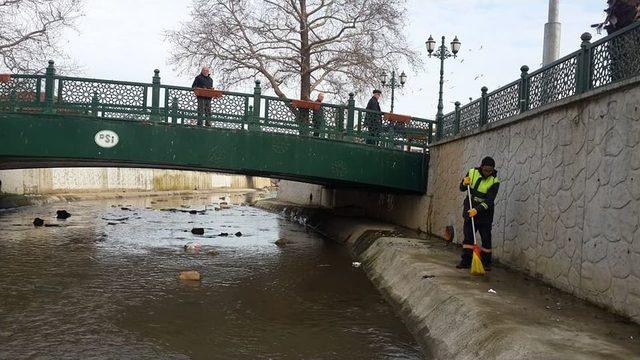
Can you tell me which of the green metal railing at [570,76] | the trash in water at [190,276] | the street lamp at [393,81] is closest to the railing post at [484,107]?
the green metal railing at [570,76]

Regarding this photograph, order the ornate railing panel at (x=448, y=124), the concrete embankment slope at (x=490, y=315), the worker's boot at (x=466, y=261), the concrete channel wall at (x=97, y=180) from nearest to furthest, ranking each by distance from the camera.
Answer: the concrete embankment slope at (x=490, y=315)
the worker's boot at (x=466, y=261)
the ornate railing panel at (x=448, y=124)
the concrete channel wall at (x=97, y=180)

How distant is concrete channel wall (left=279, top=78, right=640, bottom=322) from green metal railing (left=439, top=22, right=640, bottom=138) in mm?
238

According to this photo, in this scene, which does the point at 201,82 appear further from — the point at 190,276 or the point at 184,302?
the point at 184,302

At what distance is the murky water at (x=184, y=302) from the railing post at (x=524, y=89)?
13.7ft

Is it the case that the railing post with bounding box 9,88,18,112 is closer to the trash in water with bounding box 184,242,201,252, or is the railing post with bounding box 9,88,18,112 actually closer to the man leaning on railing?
the trash in water with bounding box 184,242,201,252

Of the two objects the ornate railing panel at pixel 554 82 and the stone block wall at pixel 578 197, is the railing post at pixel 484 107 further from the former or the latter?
the ornate railing panel at pixel 554 82

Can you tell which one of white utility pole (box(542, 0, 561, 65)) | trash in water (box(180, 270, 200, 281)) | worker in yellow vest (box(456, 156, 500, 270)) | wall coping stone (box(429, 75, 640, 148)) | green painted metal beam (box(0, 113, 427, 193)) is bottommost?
trash in water (box(180, 270, 200, 281))

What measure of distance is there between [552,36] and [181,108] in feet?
30.4

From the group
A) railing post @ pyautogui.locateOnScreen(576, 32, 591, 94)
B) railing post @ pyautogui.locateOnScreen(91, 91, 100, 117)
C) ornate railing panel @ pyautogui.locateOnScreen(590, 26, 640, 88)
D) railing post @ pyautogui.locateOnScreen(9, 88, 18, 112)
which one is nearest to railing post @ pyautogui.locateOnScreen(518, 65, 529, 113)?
railing post @ pyautogui.locateOnScreen(576, 32, 591, 94)

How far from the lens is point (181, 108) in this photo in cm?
1370

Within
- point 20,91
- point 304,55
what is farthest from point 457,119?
point 304,55

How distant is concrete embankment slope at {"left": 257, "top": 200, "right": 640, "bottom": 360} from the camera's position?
4.97m

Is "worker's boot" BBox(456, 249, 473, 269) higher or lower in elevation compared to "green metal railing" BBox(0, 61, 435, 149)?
lower

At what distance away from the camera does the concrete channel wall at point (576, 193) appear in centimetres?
603
